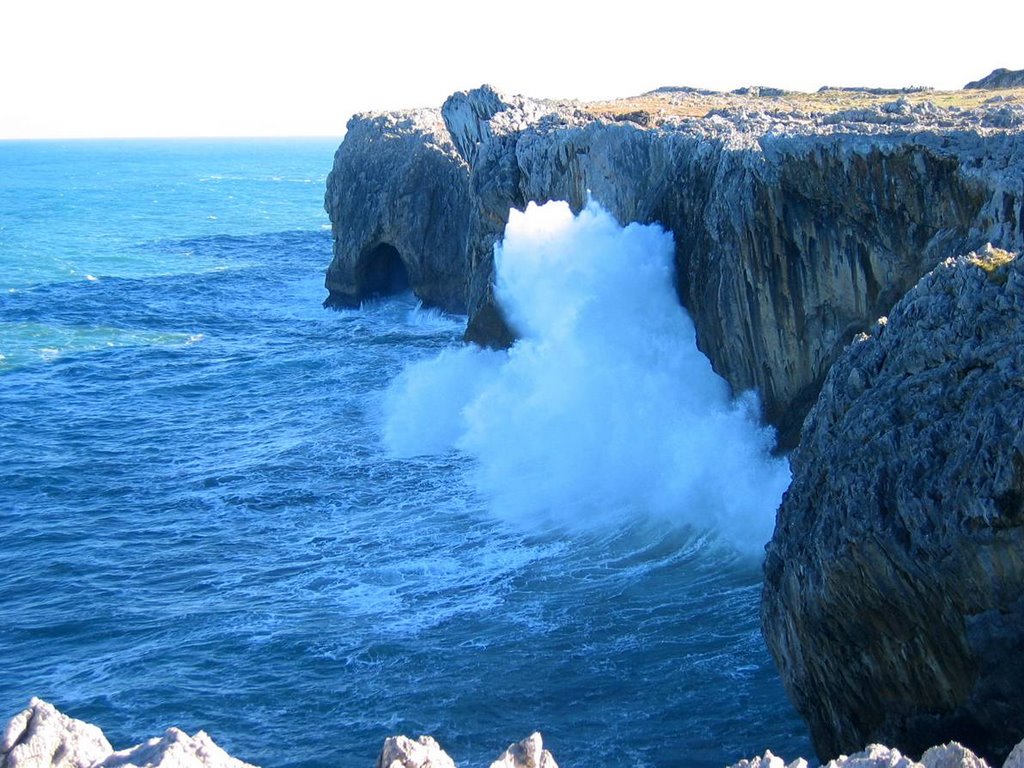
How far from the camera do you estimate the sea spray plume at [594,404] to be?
1105 inches

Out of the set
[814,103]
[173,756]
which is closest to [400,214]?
[814,103]

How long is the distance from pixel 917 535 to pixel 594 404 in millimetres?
20085

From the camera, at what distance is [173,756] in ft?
37.6

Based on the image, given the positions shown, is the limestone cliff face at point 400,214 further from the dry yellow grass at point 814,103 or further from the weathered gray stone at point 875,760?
the weathered gray stone at point 875,760

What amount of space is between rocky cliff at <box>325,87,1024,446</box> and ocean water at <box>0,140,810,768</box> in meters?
4.57

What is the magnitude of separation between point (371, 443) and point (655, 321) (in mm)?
9055

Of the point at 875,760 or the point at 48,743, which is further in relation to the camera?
the point at 48,743

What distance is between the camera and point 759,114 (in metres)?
35.0

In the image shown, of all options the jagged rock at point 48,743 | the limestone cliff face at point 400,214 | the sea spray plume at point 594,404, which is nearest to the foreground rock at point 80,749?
the jagged rock at point 48,743

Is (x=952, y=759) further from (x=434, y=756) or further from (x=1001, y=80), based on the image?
(x=1001, y=80)

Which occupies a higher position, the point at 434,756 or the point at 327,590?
the point at 434,756

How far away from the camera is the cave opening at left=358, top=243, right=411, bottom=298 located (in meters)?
60.2

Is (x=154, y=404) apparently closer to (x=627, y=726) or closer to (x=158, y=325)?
(x=158, y=325)

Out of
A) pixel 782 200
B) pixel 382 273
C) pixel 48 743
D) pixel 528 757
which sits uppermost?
pixel 782 200
